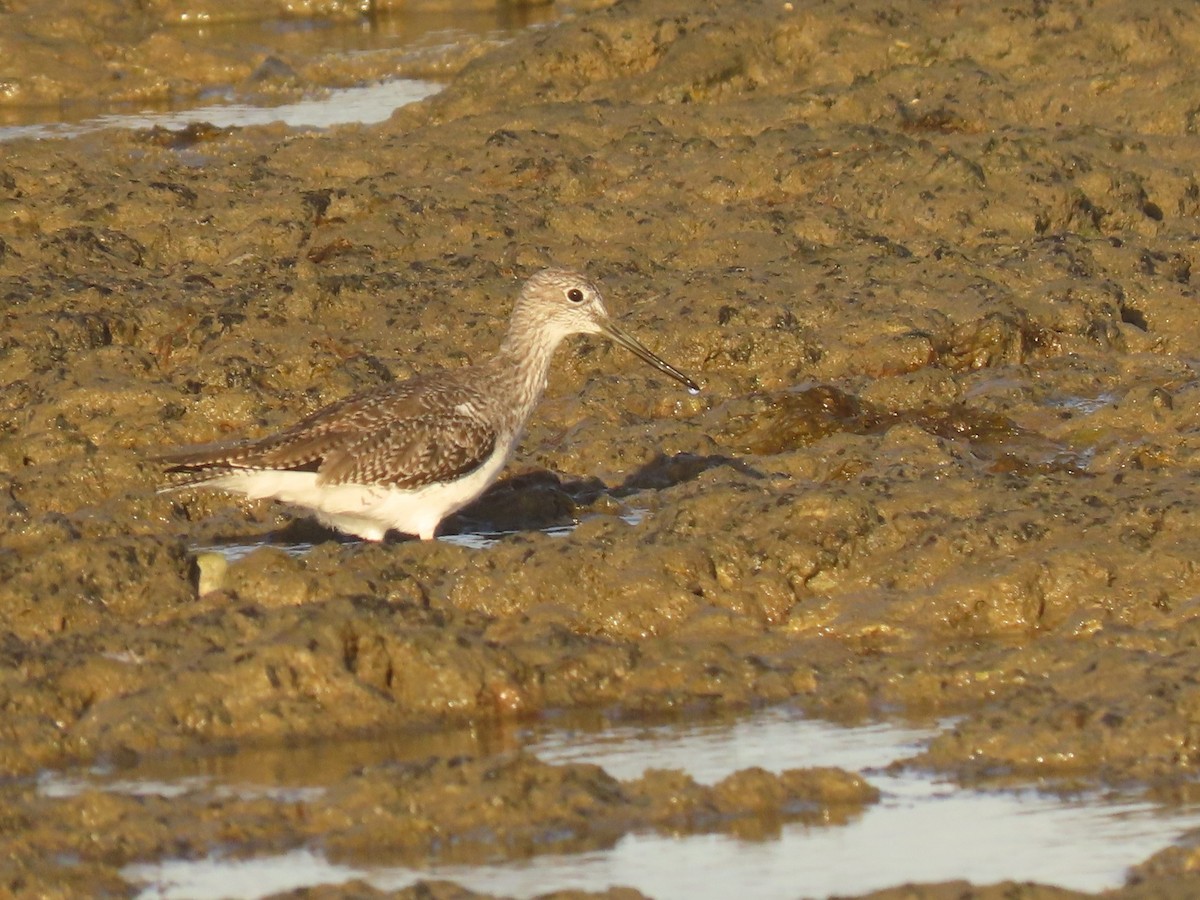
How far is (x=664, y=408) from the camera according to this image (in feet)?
37.5

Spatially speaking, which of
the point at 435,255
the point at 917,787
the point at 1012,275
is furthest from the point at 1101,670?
the point at 435,255

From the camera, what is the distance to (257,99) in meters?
19.7

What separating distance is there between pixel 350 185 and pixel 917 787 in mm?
7814

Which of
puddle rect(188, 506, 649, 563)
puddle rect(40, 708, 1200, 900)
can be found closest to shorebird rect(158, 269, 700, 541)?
puddle rect(188, 506, 649, 563)

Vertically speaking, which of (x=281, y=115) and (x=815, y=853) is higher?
(x=281, y=115)

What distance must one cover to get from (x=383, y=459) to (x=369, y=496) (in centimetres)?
18

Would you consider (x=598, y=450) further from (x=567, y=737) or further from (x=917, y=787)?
(x=917, y=787)

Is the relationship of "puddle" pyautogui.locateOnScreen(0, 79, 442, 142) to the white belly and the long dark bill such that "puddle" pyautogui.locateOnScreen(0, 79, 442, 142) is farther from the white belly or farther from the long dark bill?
the white belly

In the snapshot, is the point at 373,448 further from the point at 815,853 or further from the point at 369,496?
the point at 815,853

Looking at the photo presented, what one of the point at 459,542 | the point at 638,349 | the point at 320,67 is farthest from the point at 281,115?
the point at 459,542

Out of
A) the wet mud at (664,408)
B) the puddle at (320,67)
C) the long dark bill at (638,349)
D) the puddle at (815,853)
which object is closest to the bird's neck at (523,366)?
the long dark bill at (638,349)

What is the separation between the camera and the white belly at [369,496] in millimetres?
9531

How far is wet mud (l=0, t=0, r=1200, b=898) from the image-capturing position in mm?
7453

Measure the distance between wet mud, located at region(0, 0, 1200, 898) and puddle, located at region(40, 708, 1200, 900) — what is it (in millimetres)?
175
